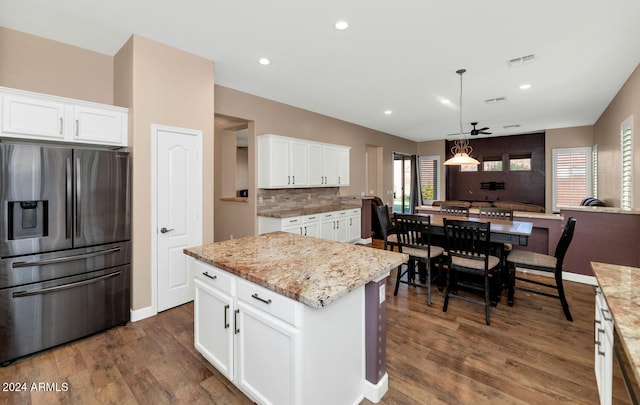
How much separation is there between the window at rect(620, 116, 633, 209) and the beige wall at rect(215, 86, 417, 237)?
14.6 feet

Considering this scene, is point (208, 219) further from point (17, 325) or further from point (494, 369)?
point (494, 369)

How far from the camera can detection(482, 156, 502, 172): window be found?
8898mm

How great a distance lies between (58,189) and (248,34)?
2198mm

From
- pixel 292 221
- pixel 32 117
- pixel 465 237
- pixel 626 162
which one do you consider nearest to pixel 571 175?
pixel 626 162

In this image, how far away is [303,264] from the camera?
72.6 inches

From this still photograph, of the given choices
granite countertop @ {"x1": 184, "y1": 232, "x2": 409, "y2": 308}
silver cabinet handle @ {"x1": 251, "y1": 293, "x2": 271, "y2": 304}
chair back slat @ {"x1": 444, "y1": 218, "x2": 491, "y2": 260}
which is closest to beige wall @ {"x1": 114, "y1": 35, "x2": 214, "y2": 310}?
granite countertop @ {"x1": 184, "y1": 232, "x2": 409, "y2": 308}

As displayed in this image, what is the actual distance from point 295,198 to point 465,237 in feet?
10.7

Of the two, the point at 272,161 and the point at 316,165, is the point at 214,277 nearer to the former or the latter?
the point at 272,161

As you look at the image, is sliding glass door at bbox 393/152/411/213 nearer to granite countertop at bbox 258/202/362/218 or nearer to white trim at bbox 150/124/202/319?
granite countertop at bbox 258/202/362/218

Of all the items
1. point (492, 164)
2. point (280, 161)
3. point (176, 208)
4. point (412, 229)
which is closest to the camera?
point (176, 208)

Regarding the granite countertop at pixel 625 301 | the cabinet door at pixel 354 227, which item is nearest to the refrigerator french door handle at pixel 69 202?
the granite countertop at pixel 625 301

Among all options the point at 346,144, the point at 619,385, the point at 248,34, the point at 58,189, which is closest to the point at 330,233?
the point at 346,144

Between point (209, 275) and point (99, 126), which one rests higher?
point (99, 126)

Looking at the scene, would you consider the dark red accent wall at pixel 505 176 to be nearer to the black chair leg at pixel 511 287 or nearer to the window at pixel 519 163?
the window at pixel 519 163
